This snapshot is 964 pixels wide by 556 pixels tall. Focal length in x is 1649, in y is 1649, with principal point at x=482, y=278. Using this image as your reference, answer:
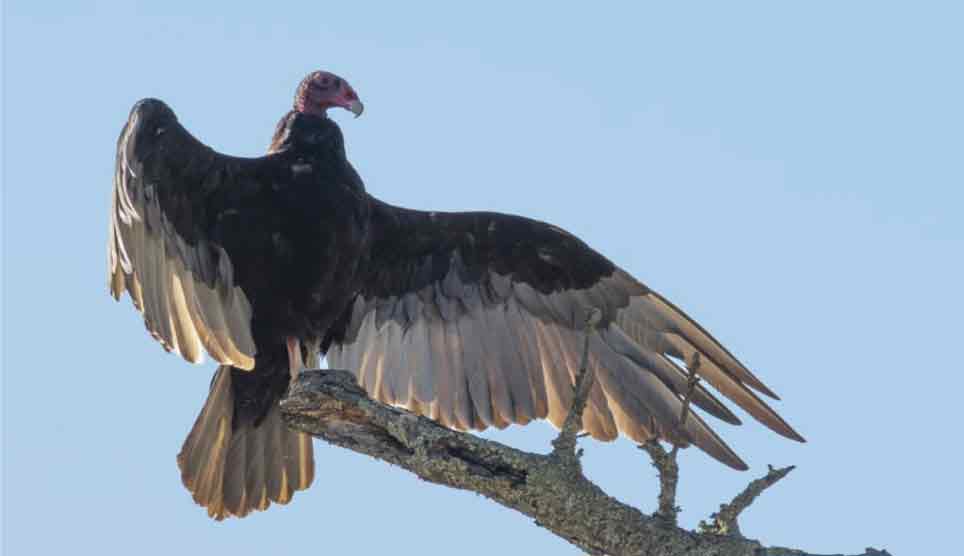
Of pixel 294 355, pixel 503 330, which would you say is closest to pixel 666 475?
pixel 294 355

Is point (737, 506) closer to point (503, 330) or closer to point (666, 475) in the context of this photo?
point (666, 475)

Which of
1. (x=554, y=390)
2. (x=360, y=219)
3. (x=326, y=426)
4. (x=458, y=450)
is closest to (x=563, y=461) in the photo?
(x=458, y=450)

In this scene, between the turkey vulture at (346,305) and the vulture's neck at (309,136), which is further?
the vulture's neck at (309,136)

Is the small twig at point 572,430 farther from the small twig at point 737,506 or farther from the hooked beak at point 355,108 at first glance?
the hooked beak at point 355,108

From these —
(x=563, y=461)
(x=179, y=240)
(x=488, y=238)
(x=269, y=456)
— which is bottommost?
(x=563, y=461)

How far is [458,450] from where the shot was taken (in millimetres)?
4539

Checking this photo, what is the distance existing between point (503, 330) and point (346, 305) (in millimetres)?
793

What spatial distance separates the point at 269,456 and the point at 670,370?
1618 mm

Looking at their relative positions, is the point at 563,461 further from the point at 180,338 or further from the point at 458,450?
the point at 180,338

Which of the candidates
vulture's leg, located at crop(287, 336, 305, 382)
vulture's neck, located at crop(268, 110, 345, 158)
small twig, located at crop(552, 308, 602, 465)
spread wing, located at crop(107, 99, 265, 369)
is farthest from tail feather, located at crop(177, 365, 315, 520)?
small twig, located at crop(552, 308, 602, 465)

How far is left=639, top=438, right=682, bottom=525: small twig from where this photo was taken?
165 inches

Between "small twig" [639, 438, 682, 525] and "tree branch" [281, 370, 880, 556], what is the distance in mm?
33

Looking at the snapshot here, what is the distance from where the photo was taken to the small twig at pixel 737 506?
4141mm

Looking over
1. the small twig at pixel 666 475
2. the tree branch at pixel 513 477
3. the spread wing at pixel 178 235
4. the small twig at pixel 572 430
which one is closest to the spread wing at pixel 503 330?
the spread wing at pixel 178 235
